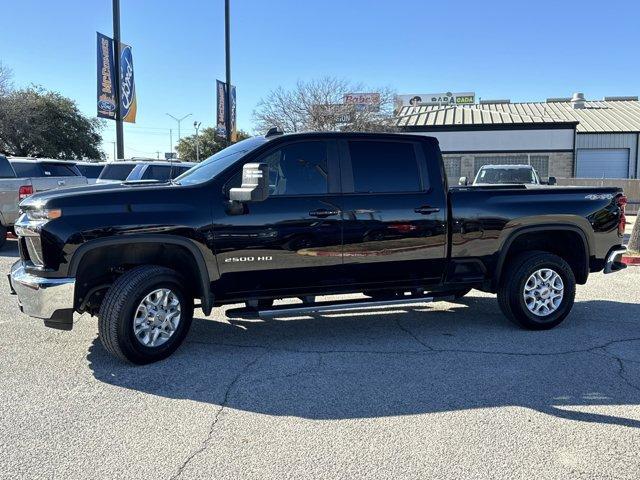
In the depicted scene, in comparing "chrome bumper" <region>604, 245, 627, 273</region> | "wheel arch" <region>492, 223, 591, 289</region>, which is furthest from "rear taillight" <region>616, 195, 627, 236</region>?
"wheel arch" <region>492, 223, 591, 289</region>

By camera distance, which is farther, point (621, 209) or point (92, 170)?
point (92, 170)

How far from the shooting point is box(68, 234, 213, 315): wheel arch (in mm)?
A: 4746

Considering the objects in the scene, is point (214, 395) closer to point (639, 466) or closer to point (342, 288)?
point (342, 288)

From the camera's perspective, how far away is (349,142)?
18.6 ft

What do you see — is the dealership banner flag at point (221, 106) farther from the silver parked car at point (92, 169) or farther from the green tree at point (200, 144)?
the green tree at point (200, 144)

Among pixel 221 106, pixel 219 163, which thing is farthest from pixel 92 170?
pixel 219 163

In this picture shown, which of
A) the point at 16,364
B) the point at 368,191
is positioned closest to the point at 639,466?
the point at 368,191

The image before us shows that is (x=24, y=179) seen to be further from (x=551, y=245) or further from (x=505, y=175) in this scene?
(x=505, y=175)

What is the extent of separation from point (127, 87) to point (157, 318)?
50.7 feet

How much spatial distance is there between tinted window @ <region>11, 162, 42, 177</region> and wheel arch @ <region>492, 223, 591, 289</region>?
10560mm

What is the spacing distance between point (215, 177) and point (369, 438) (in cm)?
272

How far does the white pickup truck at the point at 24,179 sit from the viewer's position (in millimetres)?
11391

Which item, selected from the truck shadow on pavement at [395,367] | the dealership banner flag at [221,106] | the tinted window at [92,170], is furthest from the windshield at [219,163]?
the dealership banner flag at [221,106]

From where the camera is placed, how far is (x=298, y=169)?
17.9ft
